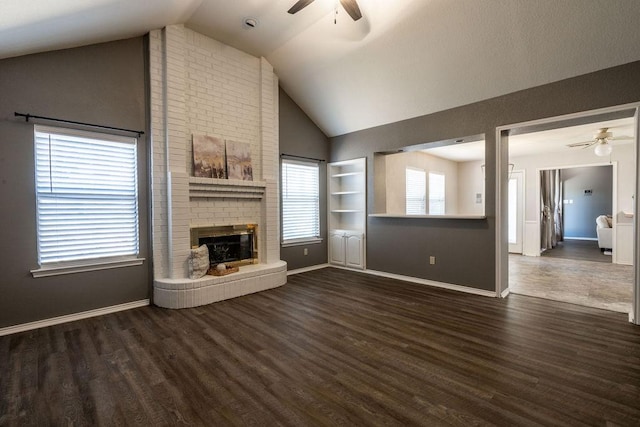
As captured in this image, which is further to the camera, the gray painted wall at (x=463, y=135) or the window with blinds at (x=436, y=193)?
the window with blinds at (x=436, y=193)

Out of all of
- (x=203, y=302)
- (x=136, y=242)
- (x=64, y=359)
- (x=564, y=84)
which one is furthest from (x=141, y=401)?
(x=564, y=84)

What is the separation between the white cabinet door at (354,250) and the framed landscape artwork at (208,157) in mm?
2696

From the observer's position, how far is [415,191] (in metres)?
7.44

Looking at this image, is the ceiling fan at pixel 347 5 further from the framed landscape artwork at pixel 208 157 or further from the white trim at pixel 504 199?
the white trim at pixel 504 199

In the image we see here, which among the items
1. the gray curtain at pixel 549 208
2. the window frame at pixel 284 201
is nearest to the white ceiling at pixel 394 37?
the window frame at pixel 284 201

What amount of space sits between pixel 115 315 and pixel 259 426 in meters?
2.74

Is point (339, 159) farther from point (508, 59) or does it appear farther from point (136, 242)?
point (136, 242)

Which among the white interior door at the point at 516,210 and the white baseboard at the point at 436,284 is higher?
the white interior door at the point at 516,210

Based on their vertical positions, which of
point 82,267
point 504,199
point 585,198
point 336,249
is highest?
point 585,198

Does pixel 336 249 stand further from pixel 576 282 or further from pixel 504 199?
pixel 576 282

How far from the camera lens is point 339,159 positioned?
5.96 meters

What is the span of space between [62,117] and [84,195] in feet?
2.87

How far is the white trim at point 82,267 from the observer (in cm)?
313

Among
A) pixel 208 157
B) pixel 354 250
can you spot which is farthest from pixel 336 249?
pixel 208 157
